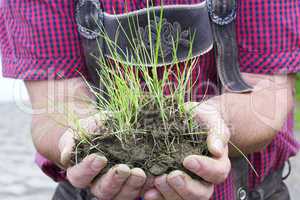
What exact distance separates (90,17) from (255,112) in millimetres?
575

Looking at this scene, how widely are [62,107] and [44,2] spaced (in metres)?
0.33

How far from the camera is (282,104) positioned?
69.1 inches

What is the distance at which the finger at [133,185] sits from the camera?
4.35 feet

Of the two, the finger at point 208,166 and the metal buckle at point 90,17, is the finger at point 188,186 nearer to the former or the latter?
the finger at point 208,166

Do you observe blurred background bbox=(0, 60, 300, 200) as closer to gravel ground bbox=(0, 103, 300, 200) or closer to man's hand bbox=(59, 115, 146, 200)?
gravel ground bbox=(0, 103, 300, 200)

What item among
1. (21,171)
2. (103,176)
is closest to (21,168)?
(21,171)

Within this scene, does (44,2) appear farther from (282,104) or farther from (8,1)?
(282,104)

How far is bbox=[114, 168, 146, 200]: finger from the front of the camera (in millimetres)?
1326

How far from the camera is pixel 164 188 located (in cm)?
136

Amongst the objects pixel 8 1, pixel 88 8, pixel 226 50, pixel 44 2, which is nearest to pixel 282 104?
pixel 226 50

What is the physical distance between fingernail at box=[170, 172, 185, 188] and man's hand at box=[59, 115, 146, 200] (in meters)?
0.07

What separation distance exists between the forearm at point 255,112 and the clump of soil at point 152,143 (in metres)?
0.28

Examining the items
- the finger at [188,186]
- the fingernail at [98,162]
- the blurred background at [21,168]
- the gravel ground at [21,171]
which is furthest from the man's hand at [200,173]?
the gravel ground at [21,171]

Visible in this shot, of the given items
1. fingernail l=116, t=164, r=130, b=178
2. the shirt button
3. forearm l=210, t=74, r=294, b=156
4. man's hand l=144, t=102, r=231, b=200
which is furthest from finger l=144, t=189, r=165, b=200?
the shirt button
